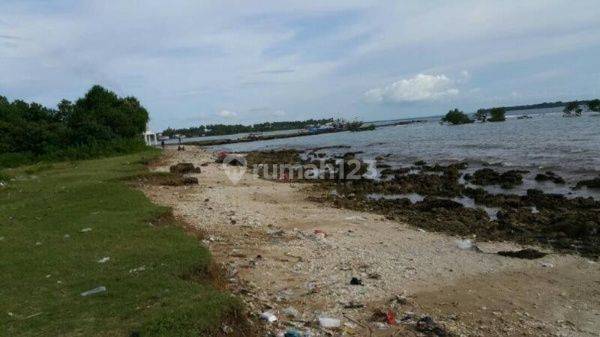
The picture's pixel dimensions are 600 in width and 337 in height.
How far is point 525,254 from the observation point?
10586mm

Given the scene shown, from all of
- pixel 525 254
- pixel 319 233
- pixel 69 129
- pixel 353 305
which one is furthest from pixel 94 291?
pixel 69 129

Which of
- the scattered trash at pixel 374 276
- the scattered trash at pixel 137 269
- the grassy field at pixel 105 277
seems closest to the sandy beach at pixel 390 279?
the scattered trash at pixel 374 276

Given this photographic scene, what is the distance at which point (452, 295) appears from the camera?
26.3 feet

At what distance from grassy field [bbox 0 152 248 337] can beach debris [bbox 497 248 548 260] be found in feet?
21.9

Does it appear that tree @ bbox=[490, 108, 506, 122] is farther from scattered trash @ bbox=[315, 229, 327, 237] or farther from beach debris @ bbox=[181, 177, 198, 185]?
scattered trash @ bbox=[315, 229, 327, 237]

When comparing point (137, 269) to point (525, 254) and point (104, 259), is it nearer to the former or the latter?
point (104, 259)

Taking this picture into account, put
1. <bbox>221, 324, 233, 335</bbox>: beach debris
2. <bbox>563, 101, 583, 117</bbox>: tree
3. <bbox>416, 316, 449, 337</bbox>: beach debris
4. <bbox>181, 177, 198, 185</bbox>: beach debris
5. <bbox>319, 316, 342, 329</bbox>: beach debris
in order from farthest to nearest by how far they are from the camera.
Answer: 1. <bbox>563, 101, 583, 117</bbox>: tree
2. <bbox>181, 177, 198, 185</bbox>: beach debris
3. <bbox>319, 316, 342, 329</bbox>: beach debris
4. <bbox>416, 316, 449, 337</bbox>: beach debris
5. <bbox>221, 324, 233, 335</bbox>: beach debris

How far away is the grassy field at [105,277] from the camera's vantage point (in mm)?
5656

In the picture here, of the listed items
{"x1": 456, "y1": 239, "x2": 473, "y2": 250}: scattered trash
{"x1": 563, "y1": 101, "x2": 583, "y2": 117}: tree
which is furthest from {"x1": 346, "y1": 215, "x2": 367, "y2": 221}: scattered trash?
{"x1": 563, "y1": 101, "x2": 583, "y2": 117}: tree

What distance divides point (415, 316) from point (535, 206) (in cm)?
1208

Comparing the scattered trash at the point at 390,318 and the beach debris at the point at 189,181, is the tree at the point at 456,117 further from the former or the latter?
the scattered trash at the point at 390,318

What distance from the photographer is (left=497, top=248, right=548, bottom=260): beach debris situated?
10.5 metres

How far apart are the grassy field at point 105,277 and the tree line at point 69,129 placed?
3366 centimetres

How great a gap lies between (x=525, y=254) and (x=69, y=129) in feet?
149
